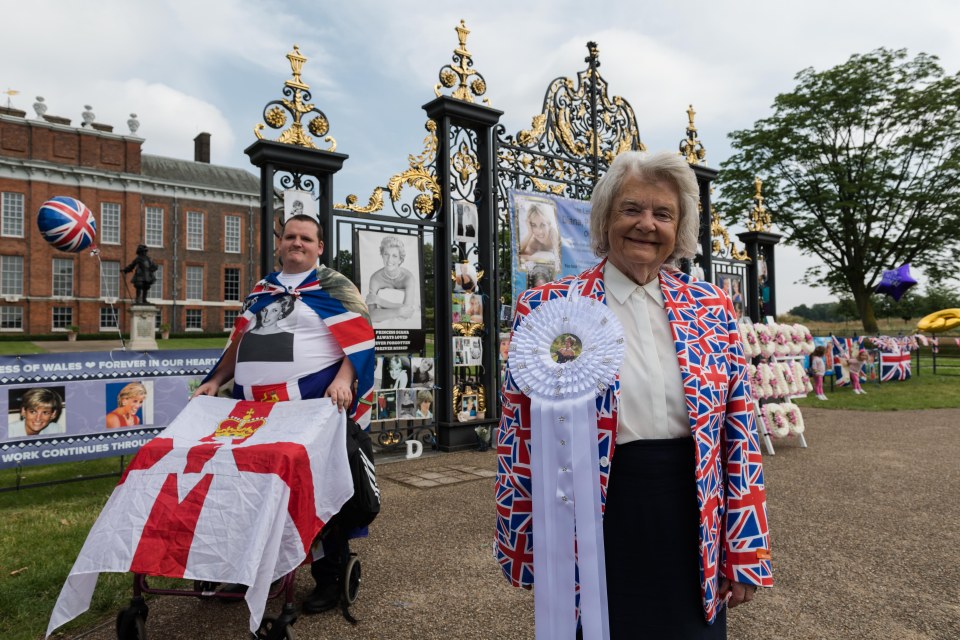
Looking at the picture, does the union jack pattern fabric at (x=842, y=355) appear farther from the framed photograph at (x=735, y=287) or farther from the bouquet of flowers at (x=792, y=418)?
the bouquet of flowers at (x=792, y=418)

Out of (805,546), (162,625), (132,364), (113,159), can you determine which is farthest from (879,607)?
(113,159)

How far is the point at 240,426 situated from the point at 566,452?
1.99 metres

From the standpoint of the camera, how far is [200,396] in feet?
10.8

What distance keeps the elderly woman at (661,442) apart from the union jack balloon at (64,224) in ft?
25.5

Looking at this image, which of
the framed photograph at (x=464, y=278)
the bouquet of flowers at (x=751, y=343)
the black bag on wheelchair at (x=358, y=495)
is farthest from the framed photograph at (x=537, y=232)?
the black bag on wheelchair at (x=358, y=495)

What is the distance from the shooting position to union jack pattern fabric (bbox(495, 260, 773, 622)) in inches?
67.1

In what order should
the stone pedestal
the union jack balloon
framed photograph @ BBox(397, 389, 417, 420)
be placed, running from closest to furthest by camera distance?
framed photograph @ BBox(397, 389, 417, 420)
the union jack balloon
the stone pedestal

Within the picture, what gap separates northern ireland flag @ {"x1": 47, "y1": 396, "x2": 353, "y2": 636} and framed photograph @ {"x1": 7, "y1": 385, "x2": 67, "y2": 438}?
3449mm

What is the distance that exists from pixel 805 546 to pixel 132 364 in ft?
19.5

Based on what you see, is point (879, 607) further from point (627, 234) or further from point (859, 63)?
point (859, 63)

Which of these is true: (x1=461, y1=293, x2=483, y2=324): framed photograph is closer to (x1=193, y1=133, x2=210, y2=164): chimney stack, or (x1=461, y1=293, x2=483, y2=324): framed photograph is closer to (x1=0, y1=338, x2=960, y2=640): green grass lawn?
(x1=0, y1=338, x2=960, y2=640): green grass lawn

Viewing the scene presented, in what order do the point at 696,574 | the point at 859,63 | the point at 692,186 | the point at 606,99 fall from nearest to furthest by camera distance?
1. the point at 696,574
2. the point at 692,186
3. the point at 606,99
4. the point at 859,63

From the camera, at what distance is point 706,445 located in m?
1.70

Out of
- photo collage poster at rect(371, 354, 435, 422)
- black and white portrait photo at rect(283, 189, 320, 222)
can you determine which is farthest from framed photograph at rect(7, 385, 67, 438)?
photo collage poster at rect(371, 354, 435, 422)
